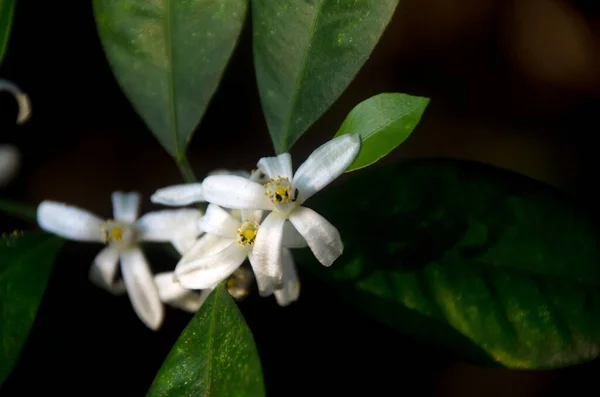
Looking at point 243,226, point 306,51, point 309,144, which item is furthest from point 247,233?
point 309,144

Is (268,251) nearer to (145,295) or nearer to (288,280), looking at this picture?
(288,280)

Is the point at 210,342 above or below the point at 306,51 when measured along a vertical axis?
below

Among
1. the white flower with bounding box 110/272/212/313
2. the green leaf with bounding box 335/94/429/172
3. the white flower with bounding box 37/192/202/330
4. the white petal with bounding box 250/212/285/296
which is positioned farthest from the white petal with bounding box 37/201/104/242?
the green leaf with bounding box 335/94/429/172

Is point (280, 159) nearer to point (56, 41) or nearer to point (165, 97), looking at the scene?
point (165, 97)

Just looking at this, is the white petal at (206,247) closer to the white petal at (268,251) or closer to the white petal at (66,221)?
the white petal at (268,251)

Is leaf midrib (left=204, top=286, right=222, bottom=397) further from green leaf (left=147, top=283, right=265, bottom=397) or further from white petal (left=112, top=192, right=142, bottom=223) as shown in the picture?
white petal (left=112, top=192, right=142, bottom=223)

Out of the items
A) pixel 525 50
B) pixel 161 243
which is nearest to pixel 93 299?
pixel 161 243

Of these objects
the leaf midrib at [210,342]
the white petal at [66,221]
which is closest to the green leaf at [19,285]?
the white petal at [66,221]
